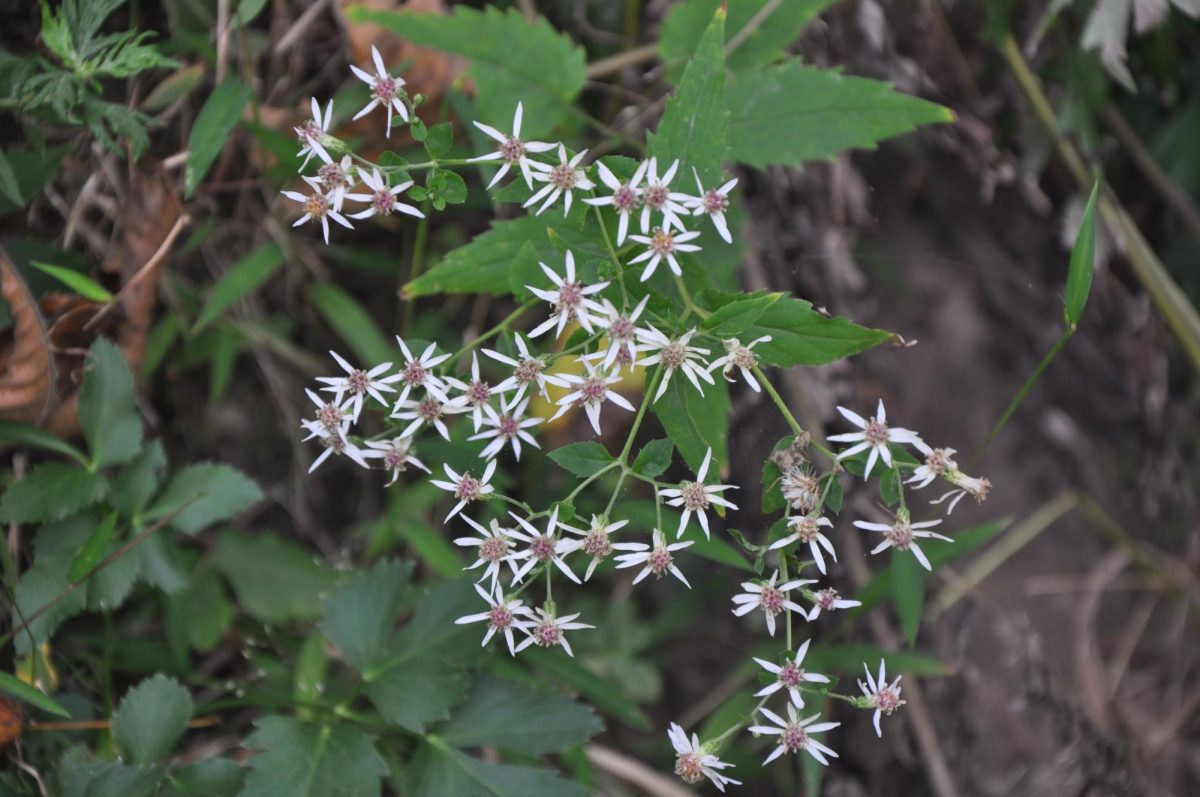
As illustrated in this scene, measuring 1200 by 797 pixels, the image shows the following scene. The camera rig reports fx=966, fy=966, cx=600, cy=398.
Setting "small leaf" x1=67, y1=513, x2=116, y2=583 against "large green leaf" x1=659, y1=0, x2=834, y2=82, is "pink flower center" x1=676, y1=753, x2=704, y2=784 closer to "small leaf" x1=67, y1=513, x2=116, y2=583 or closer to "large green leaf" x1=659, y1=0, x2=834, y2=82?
"small leaf" x1=67, y1=513, x2=116, y2=583

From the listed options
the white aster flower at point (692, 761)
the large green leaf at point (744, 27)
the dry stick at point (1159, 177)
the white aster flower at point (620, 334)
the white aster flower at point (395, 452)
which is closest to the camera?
the white aster flower at point (620, 334)

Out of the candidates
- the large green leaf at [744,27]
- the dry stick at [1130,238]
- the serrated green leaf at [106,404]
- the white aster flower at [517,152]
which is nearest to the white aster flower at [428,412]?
the white aster flower at [517,152]

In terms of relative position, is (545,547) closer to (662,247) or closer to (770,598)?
(770,598)

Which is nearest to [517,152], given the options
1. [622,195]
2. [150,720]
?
[622,195]

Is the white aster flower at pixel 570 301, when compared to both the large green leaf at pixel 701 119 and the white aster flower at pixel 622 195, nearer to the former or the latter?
the white aster flower at pixel 622 195

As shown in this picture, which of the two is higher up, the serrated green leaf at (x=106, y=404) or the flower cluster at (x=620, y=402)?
the flower cluster at (x=620, y=402)
